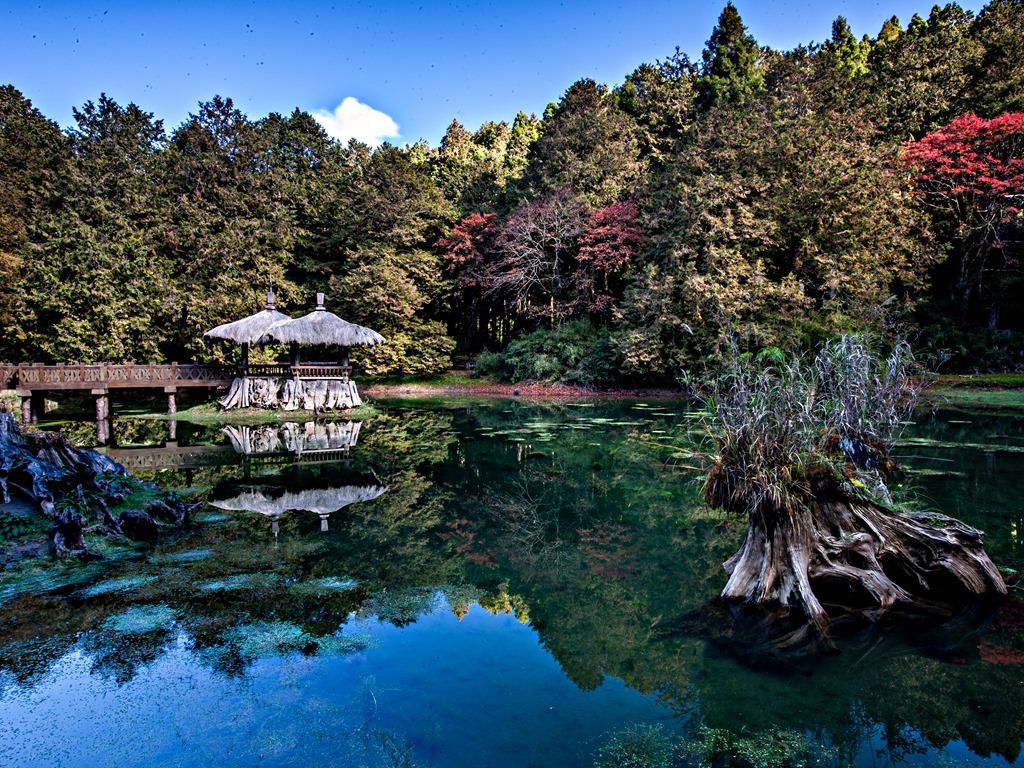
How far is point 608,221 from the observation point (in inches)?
902

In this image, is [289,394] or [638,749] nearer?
[638,749]

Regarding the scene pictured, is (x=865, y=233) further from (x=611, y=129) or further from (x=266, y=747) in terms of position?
(x=266, y=747)

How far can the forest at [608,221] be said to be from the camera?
1842cm

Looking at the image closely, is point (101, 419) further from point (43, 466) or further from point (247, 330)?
point (43, 466)

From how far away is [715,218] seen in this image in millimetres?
18547

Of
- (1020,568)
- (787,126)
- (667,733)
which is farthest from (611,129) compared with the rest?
(667,733)

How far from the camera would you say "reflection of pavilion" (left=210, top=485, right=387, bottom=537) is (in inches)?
276

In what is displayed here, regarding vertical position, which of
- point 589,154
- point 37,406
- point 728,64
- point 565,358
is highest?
point 728,64

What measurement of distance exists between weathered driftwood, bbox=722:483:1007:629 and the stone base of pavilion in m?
15.2

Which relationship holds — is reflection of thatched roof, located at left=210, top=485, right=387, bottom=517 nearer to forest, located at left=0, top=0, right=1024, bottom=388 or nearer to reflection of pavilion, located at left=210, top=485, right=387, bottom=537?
reflection of pavilion, located at left=210, top=485, right=387, bottom=537

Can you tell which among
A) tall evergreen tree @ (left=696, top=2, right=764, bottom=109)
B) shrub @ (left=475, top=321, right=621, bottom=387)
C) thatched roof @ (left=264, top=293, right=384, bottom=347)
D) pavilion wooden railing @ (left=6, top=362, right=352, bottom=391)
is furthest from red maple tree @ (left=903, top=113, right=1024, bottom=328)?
pavilion wooden railing @ (left=6, top=362, right=352, bottom=391)

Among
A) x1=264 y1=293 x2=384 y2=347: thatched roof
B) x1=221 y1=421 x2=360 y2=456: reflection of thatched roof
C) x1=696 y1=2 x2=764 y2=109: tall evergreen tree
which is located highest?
x1=696 y1=2 x2=764 y2=109: tall evergreen tree

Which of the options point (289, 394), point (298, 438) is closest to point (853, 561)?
point (298, 438)

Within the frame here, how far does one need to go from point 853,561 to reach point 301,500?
6.14 m
